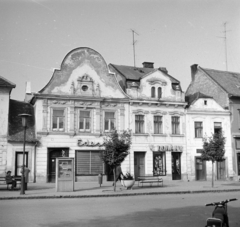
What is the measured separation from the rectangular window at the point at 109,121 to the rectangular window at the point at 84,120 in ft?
5.25

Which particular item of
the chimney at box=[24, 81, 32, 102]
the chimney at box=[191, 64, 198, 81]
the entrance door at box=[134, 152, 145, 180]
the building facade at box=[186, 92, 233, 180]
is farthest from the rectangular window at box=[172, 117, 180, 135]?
the chimney at box=[24, 81, 32, 102]

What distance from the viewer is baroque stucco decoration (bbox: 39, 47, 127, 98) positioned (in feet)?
101

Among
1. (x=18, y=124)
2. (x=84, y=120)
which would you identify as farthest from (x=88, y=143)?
(x=18, y=124)

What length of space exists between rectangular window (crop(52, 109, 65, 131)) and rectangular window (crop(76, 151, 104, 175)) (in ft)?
8.72

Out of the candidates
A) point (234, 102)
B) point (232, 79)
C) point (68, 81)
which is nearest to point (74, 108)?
point (68, 81)

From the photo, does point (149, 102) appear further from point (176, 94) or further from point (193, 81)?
point (193, 81)

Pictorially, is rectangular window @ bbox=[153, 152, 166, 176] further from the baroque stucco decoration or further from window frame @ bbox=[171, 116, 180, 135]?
the baroque stucco decoration

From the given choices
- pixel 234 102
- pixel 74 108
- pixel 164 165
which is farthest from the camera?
pixel 234 102

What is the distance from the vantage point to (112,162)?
23.1 metres

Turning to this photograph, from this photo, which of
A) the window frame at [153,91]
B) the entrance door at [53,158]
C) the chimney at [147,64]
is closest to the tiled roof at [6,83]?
the entrance door at [53,158]

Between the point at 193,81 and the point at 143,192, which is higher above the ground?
the point at 193,81

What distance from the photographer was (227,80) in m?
39.8

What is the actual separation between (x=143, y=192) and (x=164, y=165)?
12293 millimetres

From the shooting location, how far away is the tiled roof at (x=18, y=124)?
2897cm
